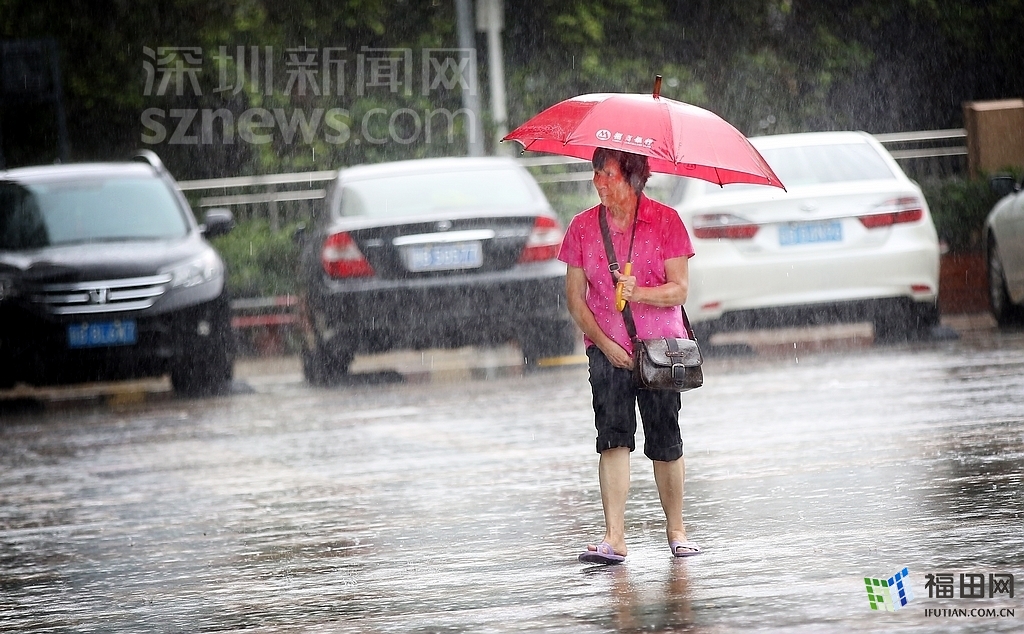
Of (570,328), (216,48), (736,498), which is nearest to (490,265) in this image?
(570,328)

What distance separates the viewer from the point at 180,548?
6.88 m

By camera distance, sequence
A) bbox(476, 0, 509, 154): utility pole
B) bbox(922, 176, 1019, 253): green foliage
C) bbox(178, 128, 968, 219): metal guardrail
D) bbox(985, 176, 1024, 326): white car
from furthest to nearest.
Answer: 1. bbox(178, 128, 968, 219): metal guardrail
2. bbox(476, 0, 509, 154): utility pole
3. bbox(922, 176, 1019, 253): green foliage
4. bbox(985, 176, 1024, 326): white car

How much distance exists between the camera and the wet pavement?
537cm

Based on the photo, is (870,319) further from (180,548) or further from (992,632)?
(992,632)

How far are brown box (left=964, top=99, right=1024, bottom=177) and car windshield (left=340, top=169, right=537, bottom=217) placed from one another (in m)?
10.9

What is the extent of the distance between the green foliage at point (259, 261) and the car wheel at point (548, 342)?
16.2 ft

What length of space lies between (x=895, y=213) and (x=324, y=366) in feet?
13.2

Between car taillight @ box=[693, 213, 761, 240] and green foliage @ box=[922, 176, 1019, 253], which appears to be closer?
car taillight @ box=[693, 213, 761, 240]

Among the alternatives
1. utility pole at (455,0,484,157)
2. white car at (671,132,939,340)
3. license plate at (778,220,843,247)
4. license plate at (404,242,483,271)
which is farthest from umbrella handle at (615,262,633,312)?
utility pole at (455,0,484,157)

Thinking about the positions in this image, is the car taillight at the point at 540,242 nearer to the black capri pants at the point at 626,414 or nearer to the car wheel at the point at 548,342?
the car wheel at the point at 548,342

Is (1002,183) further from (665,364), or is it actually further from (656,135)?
(665,364)

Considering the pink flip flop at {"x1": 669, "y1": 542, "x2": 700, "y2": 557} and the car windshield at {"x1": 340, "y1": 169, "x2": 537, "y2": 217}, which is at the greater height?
the car windshield at {"x1": 340, "y1": 169, "x2": 537, "y2": 217}

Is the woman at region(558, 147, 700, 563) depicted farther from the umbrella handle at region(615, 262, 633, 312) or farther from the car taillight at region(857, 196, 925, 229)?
the car taillight at region(857, 196, 925, 229)

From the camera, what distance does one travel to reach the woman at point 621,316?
5973 mm
